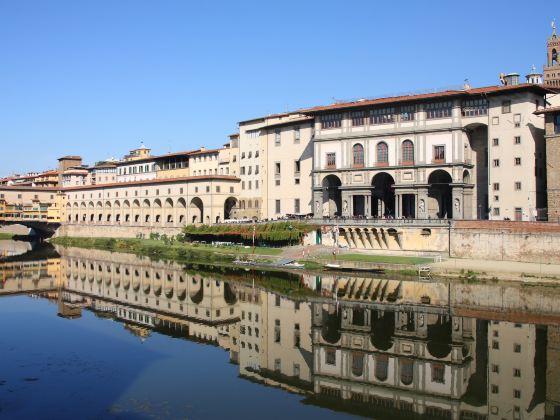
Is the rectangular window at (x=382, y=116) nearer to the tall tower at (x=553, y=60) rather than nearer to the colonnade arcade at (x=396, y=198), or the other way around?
the colonnade arcade at (x=396, y=198)

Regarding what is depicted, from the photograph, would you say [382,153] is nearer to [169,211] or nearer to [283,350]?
[283,350]

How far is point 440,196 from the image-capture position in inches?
2398

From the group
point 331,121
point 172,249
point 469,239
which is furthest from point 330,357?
point 172,249

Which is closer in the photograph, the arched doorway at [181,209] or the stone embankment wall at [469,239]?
the stone embankment wall at [469,239]

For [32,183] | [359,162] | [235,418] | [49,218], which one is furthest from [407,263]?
[32,183]

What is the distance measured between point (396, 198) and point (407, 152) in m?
4.83

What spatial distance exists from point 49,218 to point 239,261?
2336 inches

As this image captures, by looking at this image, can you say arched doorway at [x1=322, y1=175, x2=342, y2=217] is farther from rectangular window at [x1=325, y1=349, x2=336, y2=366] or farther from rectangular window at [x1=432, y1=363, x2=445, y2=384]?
rectangular window at [x1=432, y1=363, x2=445, y2=384]

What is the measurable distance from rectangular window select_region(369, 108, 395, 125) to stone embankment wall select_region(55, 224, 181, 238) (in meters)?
33.2

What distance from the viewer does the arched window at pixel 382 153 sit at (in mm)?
62031

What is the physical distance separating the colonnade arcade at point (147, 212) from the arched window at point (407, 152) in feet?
96.1

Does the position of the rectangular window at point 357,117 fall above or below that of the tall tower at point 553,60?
below

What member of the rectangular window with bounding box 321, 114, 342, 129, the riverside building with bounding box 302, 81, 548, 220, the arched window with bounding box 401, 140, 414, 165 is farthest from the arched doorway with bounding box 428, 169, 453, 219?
the rectangular window with bounding box 321, 114, 342, 129

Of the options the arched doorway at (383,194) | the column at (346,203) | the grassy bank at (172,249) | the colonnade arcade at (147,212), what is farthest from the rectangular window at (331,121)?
the colonnade arcade at (147,212)
